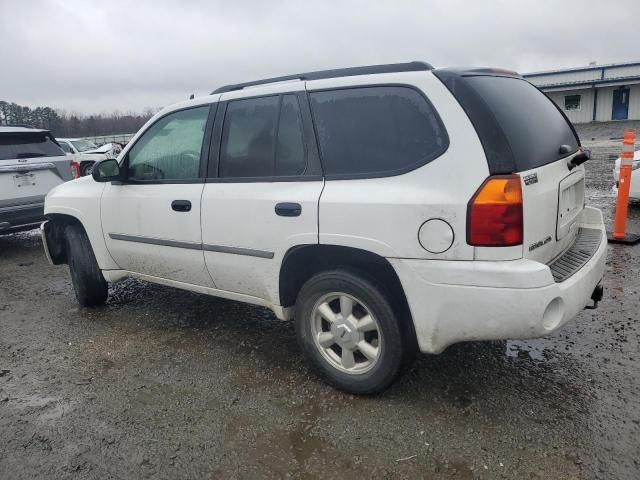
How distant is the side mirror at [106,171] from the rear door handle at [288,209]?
1730mm

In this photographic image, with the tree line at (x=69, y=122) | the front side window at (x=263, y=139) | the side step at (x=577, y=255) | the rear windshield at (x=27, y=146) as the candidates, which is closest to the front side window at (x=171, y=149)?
the front side window at (x=263, y=139)

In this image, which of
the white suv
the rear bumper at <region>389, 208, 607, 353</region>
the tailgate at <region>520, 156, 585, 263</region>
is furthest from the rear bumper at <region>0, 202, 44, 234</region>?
the tailgate at <region>520, 156, 585, 263</region>

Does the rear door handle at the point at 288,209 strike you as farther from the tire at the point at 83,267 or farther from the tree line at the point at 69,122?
the tree line at the point at 69,122

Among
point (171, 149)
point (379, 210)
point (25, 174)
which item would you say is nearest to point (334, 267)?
point (379, 210)

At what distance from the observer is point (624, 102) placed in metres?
33.7

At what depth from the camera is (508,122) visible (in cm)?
266

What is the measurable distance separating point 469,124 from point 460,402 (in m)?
1.60

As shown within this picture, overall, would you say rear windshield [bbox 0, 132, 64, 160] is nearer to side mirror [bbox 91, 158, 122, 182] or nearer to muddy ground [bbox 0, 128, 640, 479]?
muddy ground [bbox 0, 128, 640, 479]

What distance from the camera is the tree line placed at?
50.3 metres

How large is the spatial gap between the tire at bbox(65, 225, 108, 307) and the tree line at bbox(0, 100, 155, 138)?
47878 mm

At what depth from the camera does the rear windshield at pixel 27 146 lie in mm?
7125

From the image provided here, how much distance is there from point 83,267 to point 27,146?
3.81m

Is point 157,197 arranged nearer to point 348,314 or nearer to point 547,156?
point 348,314

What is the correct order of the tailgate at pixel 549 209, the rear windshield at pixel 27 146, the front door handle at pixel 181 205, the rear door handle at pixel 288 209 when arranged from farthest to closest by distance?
the rear windshield at pixel 27 146 → the front door handle at pixel 181 205 → the rear door handle at pixel 288 209 → the tailgate at pixel 549 209
